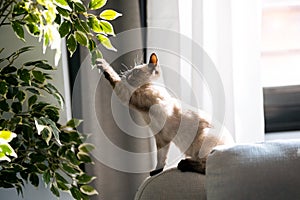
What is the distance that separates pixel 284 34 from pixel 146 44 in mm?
579

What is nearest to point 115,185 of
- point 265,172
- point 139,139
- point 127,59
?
point 139,139

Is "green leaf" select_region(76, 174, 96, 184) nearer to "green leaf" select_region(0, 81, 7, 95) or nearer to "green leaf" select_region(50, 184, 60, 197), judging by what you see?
"green leaf" select_region(50, 184, 60, 197)

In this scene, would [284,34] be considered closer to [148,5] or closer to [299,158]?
[148,5]

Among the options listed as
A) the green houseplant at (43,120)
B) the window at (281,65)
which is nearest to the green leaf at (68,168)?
the green houseplant at (43,120)

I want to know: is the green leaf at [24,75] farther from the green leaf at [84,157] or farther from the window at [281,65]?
the window at [281,65]

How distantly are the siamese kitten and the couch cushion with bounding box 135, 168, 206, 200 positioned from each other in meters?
0.11

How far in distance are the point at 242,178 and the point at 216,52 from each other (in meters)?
0.65

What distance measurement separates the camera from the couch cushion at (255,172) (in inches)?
52.7

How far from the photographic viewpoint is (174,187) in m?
1.45

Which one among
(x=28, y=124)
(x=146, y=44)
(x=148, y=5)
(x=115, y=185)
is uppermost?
(x=148, y=5)

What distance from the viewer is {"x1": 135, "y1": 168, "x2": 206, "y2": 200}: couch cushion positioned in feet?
4.71

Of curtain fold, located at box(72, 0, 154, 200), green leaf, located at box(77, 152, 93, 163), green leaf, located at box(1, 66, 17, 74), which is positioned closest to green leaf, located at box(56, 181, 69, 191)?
green leaf, located at box(77, 152, 93, 163)

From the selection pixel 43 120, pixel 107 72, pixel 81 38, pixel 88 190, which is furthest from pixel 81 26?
pixel 88 190

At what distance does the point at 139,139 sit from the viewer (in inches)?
75.4
